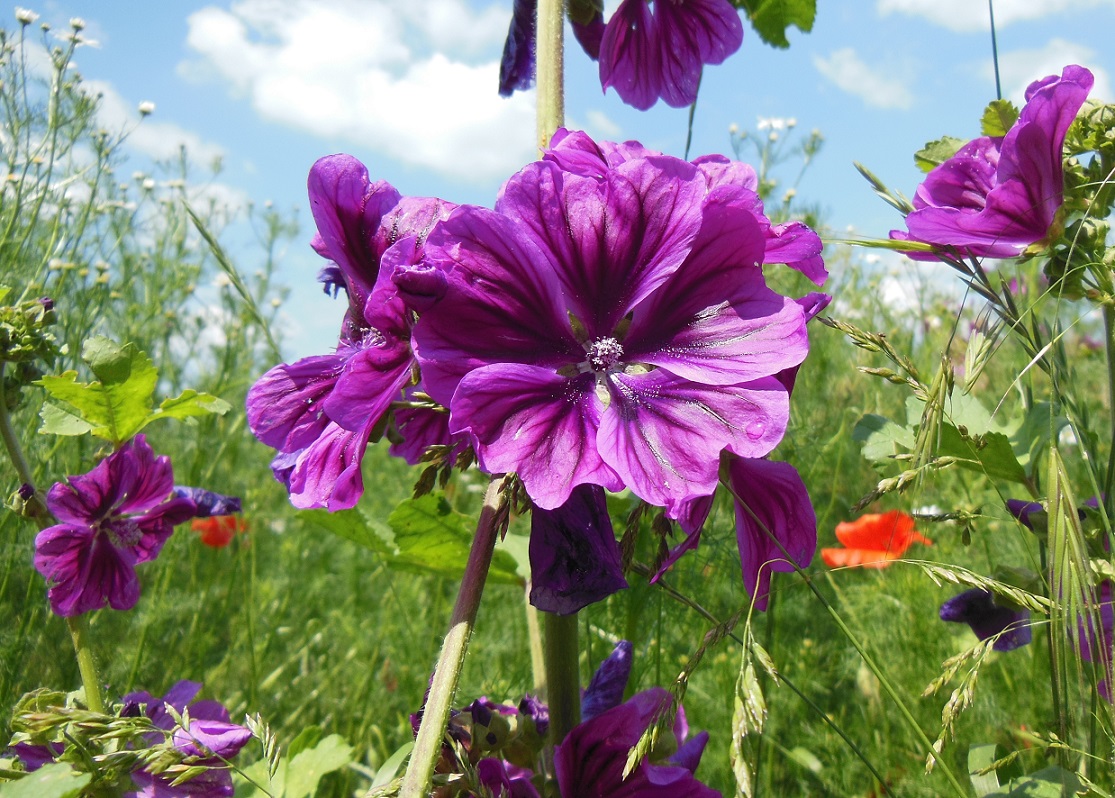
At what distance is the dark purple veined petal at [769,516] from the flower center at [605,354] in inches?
6.2

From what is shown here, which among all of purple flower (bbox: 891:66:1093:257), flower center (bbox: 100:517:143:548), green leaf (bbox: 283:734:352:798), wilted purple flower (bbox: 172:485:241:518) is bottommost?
green leaf (bbox: 283:734:352:798)

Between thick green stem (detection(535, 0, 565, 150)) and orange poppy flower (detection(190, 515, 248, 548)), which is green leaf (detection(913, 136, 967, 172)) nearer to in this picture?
thick green stem (detection(535, 0, 565, 150))

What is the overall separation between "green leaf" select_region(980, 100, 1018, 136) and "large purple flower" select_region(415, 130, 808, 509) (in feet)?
1.78

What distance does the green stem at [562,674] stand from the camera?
2.97 ft

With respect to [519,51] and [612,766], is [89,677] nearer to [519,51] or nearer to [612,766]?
[612,766]

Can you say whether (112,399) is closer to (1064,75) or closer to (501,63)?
(501,63)

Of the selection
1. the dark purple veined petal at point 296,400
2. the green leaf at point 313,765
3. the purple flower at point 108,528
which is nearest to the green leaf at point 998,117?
the dark purple veined petal at point 296,400

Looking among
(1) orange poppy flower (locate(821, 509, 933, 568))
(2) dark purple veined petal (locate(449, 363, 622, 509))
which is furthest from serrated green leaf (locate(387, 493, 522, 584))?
(1) orange poppy flower (locate(821, 509, 933, 568))

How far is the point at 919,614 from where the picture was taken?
220 cm

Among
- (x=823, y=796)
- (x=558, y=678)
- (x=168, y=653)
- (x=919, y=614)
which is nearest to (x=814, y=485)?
(x=919, y=614)

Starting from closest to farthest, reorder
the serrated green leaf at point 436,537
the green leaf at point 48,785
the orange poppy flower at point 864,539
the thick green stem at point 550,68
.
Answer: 1. the green leaf at point 48,785
2. the thick green stem at point 550,68
3. the serrated green leaf at point 436,537
4. the orange poppy flower at point 864,539

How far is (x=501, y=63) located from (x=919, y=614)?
5.61 ft

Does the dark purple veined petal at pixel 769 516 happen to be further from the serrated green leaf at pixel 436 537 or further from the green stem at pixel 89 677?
the green stem at pixel 89 677

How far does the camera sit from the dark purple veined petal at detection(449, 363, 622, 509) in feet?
2.21
